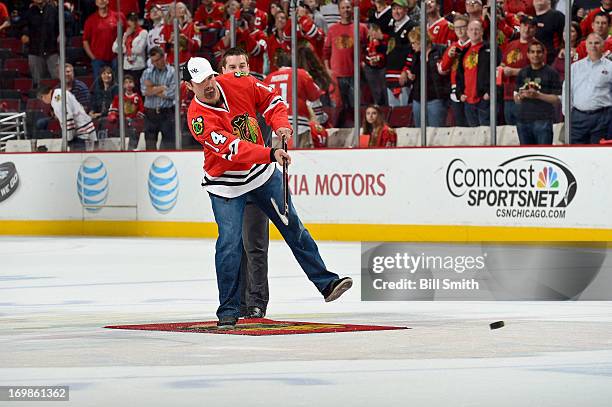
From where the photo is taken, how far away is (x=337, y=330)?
8.91m

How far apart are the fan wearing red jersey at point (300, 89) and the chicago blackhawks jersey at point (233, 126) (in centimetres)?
951

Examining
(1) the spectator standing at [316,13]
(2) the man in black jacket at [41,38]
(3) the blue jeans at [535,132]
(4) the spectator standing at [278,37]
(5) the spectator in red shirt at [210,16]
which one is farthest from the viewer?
(2) the man in black jacket at [41,38]

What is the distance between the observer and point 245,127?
9250 mm

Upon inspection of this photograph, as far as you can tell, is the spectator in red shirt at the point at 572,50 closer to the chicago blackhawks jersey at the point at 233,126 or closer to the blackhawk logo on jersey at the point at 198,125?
the chicago blackhawks jersey at the point at 233,126

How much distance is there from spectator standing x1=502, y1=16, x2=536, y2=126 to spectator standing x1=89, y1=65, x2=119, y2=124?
21.2 feet

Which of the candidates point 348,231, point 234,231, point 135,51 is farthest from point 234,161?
point 135,51

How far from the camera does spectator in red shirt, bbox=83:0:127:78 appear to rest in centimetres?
2114

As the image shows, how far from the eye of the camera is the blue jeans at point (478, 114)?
1719cm

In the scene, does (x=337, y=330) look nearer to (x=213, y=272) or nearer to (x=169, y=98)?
(x=213, y=272)

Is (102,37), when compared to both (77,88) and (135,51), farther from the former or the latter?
(77,88)

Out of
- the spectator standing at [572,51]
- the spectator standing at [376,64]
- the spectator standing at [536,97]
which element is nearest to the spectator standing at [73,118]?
the spectator standing at [376,64]

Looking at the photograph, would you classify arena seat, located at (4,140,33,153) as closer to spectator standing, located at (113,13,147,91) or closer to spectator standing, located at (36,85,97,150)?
spectator standing, located at (36,85,97,150)

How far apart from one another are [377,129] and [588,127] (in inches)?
119

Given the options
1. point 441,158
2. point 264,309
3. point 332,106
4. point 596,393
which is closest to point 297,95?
point 332,106
